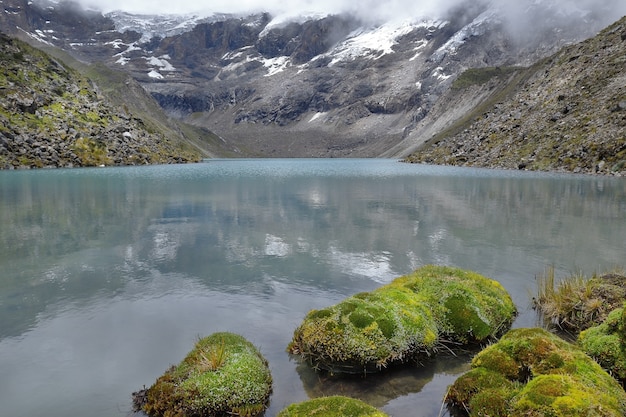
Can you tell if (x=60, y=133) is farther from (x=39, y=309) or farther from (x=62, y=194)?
(x=39, y=309)

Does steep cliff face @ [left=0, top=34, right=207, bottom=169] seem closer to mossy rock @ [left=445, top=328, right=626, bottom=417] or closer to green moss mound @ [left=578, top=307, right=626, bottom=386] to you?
mossy rock @ [left=445, top=328, right=626, bottom=417]

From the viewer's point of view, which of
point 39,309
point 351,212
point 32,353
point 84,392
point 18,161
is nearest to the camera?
point 84,392

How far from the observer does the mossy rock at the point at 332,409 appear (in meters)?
7.72

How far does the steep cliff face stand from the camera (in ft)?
314

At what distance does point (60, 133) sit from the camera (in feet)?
343

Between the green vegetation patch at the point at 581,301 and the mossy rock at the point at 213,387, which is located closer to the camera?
the mossy rock at the point at 213,387

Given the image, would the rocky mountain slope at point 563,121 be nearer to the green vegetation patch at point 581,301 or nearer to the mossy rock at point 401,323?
the green vegetation patch at point 581,301

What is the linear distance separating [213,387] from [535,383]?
605cm

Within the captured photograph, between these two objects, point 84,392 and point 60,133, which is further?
point 60,133

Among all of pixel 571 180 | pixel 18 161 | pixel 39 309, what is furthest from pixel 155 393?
pixel 18 161

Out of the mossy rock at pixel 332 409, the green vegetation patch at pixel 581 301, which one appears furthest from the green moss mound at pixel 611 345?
the mossy rock at pixel 332 409

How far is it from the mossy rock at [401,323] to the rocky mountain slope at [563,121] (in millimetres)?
70630

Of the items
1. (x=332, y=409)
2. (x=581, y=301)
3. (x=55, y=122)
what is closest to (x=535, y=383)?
(x=332, y=409)

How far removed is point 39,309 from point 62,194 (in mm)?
37967
